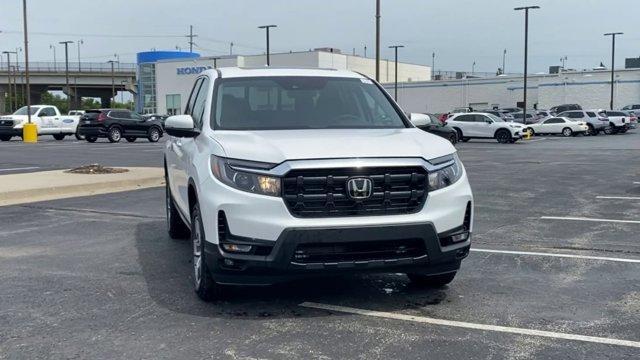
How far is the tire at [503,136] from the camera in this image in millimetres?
35406

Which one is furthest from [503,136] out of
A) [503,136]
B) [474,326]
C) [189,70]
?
[189,70]

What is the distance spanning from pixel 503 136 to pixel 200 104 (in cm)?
3129

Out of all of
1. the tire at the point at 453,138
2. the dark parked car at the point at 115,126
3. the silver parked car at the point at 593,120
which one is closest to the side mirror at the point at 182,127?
the dark parked car at the point at 115,126

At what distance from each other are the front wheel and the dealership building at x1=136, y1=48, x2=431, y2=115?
4546 cm

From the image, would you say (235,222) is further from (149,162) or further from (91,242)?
(149,162)

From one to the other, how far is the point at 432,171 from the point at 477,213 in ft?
17.4

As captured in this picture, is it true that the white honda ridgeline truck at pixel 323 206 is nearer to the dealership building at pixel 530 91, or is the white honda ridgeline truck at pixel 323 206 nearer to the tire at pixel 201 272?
the tire at pixel 201 272

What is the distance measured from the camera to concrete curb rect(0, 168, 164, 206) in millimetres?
11492

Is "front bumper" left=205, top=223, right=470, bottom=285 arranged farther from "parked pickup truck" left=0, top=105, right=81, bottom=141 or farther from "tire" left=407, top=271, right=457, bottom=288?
"parked pickup truck" left=0, top=105, right=81, bottom=141

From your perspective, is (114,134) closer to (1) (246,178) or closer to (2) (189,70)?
(1) (246,178)

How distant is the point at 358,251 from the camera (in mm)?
4617

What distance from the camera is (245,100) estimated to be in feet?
19.5

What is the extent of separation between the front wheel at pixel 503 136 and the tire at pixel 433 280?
31190mm

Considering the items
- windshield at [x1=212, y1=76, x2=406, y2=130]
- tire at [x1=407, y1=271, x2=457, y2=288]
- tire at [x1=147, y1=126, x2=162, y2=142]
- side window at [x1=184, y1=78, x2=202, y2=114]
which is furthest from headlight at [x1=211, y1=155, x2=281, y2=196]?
tire at [x1=147, y1=126, x2=162, y2=142]
